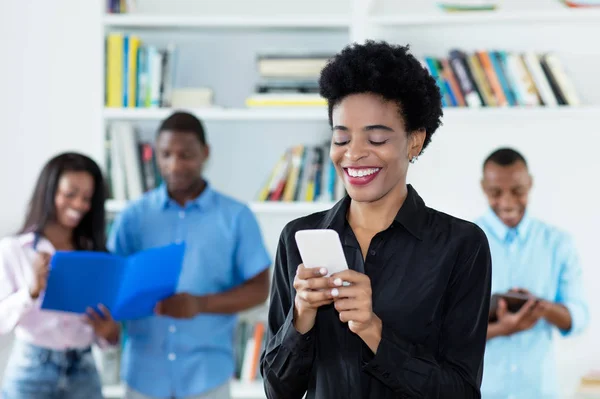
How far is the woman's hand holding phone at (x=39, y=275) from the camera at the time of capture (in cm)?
251

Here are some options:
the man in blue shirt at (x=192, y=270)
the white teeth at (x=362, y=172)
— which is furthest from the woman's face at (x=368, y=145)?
the man in blue shirt at (x=192, y=270)

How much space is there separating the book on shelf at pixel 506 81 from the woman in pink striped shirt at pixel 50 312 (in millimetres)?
1630

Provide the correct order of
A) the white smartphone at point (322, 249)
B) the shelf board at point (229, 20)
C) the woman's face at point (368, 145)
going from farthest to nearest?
the shelf board at point (229, 20), the woman's face at point (368, 145), the white smartphone at point (322, 249)

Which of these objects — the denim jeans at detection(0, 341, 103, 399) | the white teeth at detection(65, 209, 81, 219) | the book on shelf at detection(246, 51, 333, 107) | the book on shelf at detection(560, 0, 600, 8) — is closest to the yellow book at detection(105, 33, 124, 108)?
the book on shelf at detection(246, 51, 333, 107)

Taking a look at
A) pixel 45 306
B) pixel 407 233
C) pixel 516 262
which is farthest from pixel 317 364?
pixel 516 262

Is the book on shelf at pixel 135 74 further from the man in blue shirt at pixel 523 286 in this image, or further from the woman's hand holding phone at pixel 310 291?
the woman's hand holding phone at pixel 310 291

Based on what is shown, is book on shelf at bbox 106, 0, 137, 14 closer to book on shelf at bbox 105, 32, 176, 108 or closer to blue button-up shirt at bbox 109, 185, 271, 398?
book on shelf at bbox 105, 32, 176, 108

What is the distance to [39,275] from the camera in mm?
2514

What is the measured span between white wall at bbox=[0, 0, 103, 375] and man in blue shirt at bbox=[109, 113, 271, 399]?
1.07m

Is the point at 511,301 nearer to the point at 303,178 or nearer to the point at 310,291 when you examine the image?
the point at 303,178

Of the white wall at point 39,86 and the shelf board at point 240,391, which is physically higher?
the white wall at point 39,86

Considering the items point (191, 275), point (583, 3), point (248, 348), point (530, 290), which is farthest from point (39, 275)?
point (583, 3)

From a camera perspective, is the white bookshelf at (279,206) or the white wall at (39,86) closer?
the white bookshelf at (279,206)

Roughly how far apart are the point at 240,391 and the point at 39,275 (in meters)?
1.26
